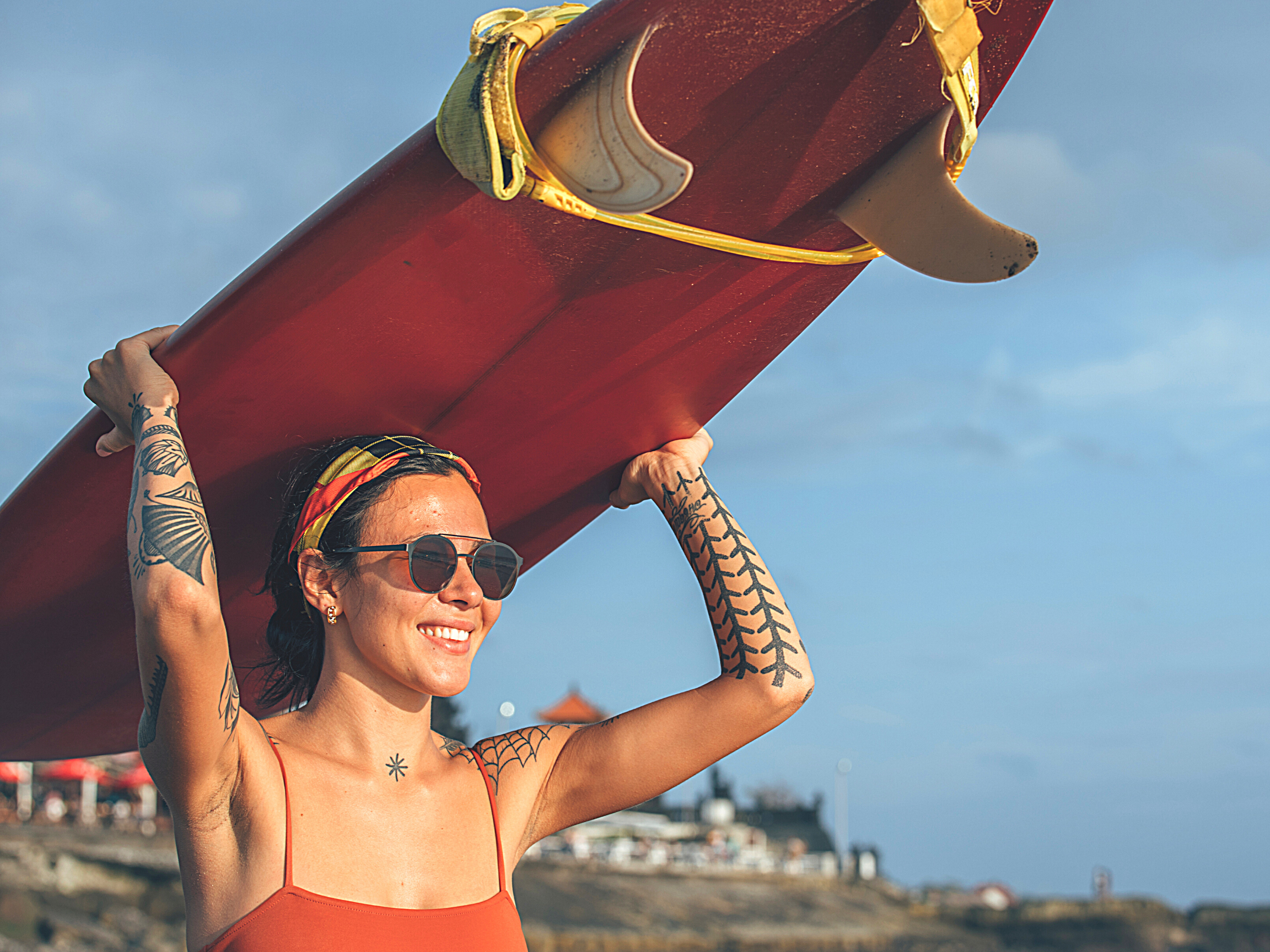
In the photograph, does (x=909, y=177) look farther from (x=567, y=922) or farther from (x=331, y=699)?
(x=567, y=922)

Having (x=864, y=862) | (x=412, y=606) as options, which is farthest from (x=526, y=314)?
(x=864, y=862)

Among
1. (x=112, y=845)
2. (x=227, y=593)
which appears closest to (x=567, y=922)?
(x=112, y=845)

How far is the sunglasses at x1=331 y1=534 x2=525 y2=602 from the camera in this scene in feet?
7.80

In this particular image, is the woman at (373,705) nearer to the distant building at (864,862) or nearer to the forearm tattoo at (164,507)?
the forearm tattoo at (164,507)

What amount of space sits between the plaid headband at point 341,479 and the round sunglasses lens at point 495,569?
291 millimetres

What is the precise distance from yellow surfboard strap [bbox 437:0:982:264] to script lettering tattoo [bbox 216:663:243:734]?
973 millimetres

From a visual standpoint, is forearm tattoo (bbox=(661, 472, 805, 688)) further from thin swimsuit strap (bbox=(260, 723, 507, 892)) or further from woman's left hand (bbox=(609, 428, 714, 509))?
thin swimsuit strap (bbox=(260, 723, 507, 892))

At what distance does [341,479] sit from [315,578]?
223 mm

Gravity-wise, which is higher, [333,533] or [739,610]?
[333,533]

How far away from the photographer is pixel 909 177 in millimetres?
2064

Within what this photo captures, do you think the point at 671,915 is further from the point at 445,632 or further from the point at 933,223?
the point at 933,223

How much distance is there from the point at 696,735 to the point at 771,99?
4.65 ft

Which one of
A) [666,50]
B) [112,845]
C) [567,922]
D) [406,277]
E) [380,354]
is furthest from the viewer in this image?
[567,922]

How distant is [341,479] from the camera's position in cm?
254
